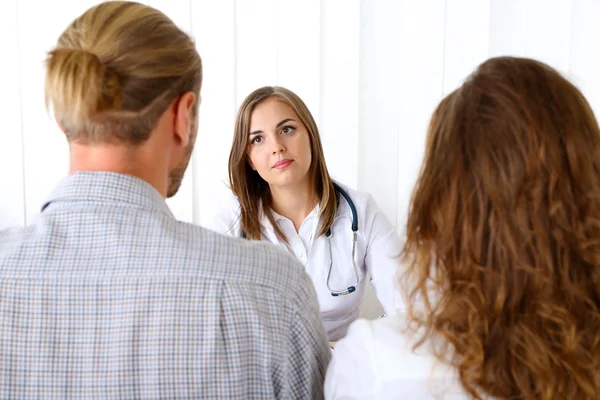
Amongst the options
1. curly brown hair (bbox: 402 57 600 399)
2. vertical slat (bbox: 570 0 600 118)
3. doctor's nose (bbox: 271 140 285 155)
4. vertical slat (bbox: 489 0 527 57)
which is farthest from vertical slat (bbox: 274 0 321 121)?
curly brown hair (bbox: 402 57 600 399)

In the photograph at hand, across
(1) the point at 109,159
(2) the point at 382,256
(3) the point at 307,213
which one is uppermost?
(1) the point at 109,159

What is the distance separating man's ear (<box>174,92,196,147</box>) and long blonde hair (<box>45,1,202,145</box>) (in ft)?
0.08

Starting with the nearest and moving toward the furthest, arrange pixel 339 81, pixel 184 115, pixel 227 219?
1. pixel 184 115
2. pixel 227 219
3. pixel 339 81

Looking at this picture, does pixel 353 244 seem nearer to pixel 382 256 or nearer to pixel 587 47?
pixel 382 256

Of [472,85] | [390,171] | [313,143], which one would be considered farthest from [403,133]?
[472,85]

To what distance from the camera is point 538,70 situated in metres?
0.80

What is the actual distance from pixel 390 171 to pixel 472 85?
5.18 feet

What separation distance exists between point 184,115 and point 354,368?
438 mm

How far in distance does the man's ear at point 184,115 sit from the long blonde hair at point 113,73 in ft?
0.08

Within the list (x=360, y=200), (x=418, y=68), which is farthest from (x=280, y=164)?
(x=418, y=68)

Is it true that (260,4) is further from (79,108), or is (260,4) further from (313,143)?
(79,108)

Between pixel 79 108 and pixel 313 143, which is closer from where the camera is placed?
pixel 79 108

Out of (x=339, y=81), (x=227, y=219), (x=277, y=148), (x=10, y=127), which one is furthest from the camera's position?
(x=339, y=81)

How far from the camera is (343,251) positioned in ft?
6.35
